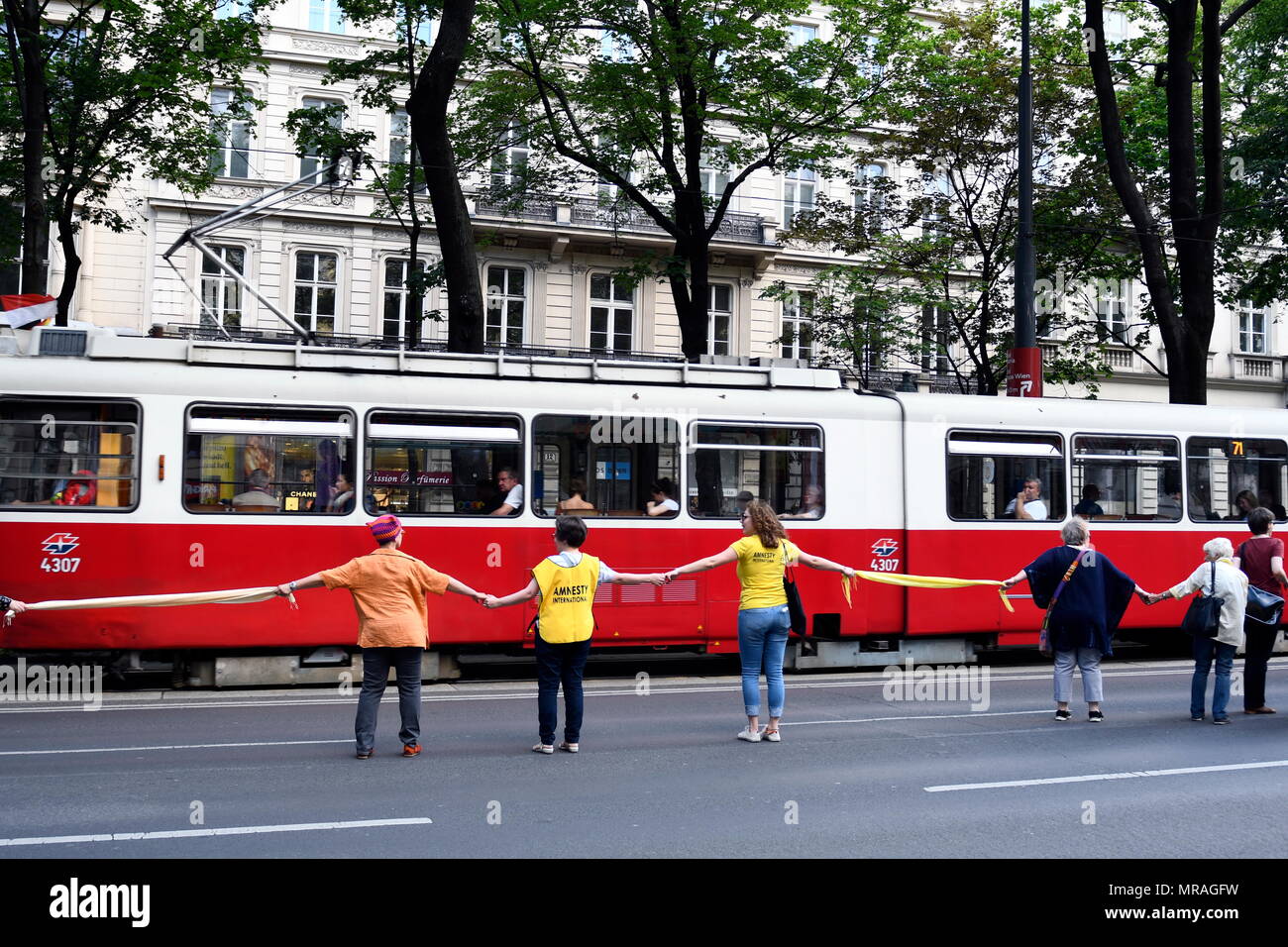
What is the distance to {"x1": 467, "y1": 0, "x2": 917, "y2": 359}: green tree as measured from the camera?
66.8ft

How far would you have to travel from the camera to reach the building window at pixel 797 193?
124ft

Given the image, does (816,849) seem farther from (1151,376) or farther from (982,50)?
(1151,376)

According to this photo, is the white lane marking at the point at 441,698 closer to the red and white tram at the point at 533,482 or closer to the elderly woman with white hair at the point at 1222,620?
the red and white tram at the point at 533,482

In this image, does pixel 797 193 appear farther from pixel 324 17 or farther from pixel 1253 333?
pixel 1253 333

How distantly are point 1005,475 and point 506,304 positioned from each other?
919 inches

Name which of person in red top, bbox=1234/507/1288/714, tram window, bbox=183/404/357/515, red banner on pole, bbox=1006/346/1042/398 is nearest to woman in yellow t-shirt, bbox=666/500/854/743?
person in red top, bbox=1234/507/1288/714

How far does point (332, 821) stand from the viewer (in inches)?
265

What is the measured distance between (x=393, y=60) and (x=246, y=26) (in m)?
2.59

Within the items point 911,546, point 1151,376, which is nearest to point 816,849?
point 911,546

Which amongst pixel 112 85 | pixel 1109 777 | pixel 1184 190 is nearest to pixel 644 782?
pixel 1109 777

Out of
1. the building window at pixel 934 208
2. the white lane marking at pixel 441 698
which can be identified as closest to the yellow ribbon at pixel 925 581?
the white lane marking at pixel 441 698

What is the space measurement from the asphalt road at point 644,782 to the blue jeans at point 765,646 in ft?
1.30

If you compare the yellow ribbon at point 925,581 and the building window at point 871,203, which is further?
the building window at point 871,203

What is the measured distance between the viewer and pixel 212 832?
6.47m
